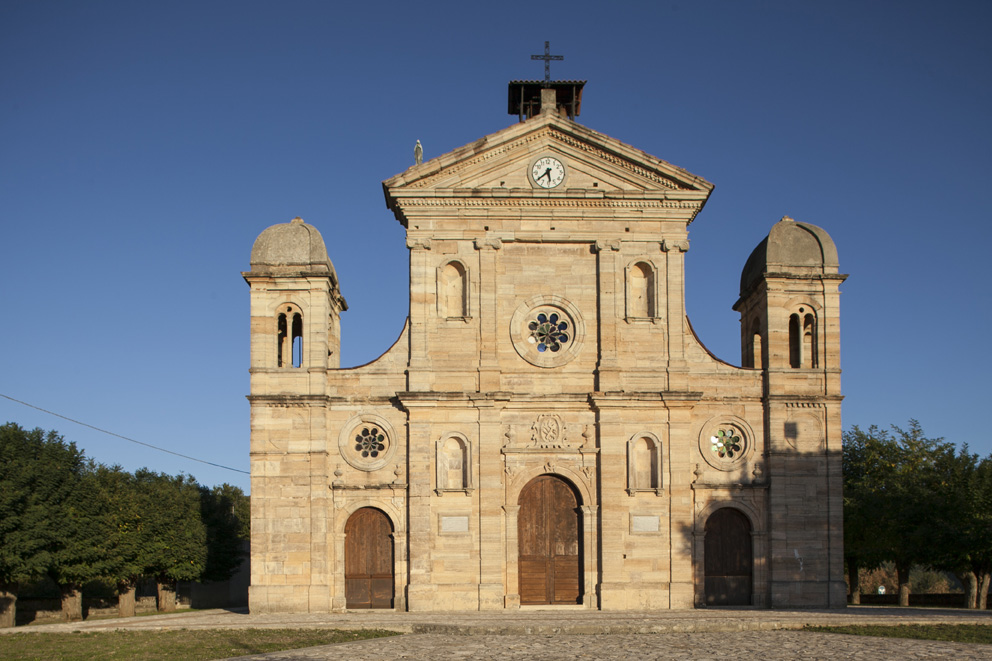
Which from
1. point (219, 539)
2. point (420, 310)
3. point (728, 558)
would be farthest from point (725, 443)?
point (219, 539)

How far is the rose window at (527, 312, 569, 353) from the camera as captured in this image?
31.5 metres

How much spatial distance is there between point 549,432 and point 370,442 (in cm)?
543

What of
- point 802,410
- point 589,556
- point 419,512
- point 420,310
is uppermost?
A: point 420,310

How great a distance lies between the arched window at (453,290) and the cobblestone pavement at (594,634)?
9020mm

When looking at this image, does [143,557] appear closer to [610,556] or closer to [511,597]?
[511,597]

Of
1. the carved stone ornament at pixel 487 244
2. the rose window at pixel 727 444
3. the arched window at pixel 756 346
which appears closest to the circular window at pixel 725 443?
the rose window at pixel 727 444

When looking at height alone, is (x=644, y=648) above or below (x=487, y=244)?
below

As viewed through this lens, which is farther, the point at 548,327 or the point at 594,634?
the point at 548,327

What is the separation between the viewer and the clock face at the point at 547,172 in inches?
1259

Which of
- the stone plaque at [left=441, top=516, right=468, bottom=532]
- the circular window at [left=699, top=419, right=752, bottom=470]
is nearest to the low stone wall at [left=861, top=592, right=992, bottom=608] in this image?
the circular window at [left=699, top=419, right=752, bottom=470]

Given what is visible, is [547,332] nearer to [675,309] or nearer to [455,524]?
[675,309]

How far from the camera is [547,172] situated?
32031mm

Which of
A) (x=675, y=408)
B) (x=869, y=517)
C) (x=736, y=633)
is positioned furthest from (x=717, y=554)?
(x=869, y=517)

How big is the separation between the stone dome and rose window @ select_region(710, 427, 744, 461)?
16.3 feet
